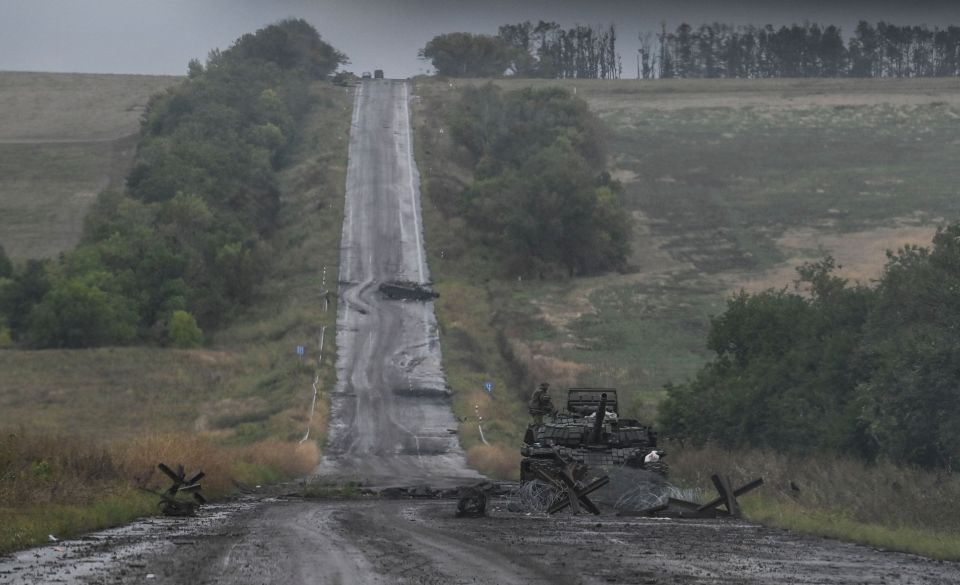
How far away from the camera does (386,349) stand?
7506 centimetres

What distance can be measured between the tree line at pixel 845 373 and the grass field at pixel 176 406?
1519 cm

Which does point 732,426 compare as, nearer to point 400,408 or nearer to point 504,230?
point 400,408

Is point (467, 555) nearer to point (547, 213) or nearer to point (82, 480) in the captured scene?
point (82, 480)

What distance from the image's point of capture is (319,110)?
14712cm

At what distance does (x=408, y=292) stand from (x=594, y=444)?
54.3 m

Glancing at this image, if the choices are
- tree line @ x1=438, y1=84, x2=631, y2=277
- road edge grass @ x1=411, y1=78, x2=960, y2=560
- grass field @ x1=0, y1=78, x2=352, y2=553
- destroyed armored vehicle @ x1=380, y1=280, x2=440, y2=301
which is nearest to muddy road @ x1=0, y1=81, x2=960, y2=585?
road edge grass @ x1=411, y1=78, x2=960, y2=560

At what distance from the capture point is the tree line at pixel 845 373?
33.9m

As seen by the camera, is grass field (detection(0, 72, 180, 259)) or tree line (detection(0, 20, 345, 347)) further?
grass field (detection(0, 72, 180, 259))

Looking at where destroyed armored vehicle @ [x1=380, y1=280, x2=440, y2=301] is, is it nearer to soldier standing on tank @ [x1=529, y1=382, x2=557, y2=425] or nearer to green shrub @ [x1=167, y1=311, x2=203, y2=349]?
green shrub @ [x1=167, y1=311, x2=203, y2=349]

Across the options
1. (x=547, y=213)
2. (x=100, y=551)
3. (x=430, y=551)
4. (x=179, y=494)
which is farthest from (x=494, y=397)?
(x=100, y=551)

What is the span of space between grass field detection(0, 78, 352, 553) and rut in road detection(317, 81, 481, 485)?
141cm

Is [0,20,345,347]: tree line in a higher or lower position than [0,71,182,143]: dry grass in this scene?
lower

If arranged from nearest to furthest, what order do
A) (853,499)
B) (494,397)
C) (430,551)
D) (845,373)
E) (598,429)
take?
(430,551) < (853,499) < (598,429) < (845,373) < (494,397)

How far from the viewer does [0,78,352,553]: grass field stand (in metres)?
25.3
